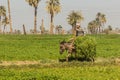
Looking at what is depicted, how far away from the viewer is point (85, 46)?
3061 cm

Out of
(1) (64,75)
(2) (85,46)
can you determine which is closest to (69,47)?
(2) (85,46)

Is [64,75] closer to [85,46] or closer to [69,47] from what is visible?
[69,47]

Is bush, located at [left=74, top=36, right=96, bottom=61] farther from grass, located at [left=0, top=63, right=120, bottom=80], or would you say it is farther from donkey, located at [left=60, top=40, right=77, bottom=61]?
grass, located at [left=0, top=63, right=120, bottom=80]

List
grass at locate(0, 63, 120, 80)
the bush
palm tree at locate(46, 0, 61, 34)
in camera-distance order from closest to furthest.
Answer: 1. grass at locate(0, 63, 120, 80)
2. the bush
3. palm tree at locate(46, 0, 61, 34)

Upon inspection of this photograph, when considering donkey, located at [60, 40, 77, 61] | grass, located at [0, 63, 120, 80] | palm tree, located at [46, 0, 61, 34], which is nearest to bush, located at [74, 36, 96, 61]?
donkey, located at [60, 40, 77, 61]

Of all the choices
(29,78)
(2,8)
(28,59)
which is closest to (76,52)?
(28,59)

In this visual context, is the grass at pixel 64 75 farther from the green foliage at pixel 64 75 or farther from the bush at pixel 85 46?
the bush at pixel 85 46

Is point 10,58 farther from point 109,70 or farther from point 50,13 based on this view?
point 50,13

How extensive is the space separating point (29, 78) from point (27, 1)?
91.0 meters

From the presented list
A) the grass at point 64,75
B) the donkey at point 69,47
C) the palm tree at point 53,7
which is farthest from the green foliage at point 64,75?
the palm tree at point 53,7

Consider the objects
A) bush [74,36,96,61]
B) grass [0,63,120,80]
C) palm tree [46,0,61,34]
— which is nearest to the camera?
grass [0,63,120,80]

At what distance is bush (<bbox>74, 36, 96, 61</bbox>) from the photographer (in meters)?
30.6

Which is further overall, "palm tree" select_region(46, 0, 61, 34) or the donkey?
"palm tree" select_region(46, 0, 61, 34)

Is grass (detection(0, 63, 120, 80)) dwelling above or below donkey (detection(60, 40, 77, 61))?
below
